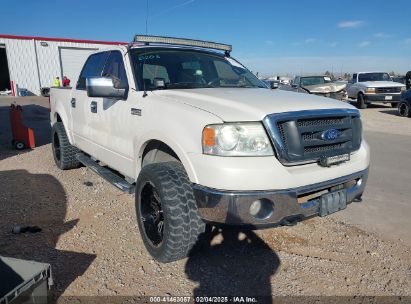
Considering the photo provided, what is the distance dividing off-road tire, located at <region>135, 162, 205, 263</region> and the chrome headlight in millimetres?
415

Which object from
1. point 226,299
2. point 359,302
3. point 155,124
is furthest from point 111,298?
point 359,302

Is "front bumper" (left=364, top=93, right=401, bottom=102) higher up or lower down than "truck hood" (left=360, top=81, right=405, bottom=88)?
lower down

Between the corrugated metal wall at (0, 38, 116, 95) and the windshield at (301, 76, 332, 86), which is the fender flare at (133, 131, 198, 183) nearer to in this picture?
the windshield at (301, 76, 332, 86)

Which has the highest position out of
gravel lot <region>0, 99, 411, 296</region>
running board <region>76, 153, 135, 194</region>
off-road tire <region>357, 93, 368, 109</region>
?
running board <region>76, 153, 135, 194</region>

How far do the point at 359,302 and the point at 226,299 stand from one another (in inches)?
39.2

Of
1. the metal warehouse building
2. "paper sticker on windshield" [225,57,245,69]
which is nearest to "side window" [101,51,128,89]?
"paper sticker on windshield" [225,57,245,69]

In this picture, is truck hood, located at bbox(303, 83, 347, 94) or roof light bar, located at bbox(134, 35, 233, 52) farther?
truck hood, located at bbox(303, 83, 347, 94)

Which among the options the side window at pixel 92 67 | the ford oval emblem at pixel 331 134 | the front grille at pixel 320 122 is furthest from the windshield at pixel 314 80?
the ford oval emblem at pixel 331 134

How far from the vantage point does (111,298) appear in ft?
8.91

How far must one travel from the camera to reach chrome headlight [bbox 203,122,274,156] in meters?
2.61

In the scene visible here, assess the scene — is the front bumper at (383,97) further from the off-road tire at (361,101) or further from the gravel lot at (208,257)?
the gravel lot at (208,257)

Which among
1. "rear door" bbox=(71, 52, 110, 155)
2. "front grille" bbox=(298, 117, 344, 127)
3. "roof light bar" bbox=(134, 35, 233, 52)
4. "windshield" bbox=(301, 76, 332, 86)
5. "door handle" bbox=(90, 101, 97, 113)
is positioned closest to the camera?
"front grille" bbox=(298, 117, 344, 127)

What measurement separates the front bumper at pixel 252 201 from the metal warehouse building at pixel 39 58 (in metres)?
26.6

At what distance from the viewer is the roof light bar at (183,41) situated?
399 centimetres
